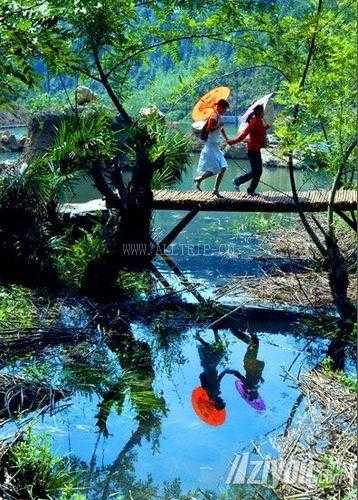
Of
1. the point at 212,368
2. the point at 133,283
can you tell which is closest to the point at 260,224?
the point at 133,283

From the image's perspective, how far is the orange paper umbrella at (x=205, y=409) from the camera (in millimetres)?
6688

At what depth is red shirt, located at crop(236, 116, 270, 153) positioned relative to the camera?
10586 millimetres

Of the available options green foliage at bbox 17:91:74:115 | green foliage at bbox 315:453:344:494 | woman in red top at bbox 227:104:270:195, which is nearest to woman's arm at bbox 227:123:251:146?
woman in red top at bbox 227:104:270:195

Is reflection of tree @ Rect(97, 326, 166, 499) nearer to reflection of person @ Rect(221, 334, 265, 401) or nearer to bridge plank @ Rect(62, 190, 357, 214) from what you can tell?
reflection of person @ Rect(221, 334, 265, 401)

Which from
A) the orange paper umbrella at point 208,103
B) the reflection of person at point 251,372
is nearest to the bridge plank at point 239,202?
the orange paper umbrella at point 208,103

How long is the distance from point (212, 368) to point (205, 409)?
100 centimetres

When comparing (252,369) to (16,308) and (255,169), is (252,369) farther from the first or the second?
(255,169)

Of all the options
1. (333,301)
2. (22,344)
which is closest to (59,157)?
(22,344)

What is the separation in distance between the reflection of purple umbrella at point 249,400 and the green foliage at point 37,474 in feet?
6.66

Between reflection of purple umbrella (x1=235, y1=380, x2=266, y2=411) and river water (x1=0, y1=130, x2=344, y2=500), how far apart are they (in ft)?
0.11

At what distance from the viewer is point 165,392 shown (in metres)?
7.20

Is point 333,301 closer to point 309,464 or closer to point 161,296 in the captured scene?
point 161,296

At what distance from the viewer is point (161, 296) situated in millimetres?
9305

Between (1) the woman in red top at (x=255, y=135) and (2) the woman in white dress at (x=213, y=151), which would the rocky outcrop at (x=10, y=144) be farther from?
(1) the woman in red top at (x=255, y=135)
